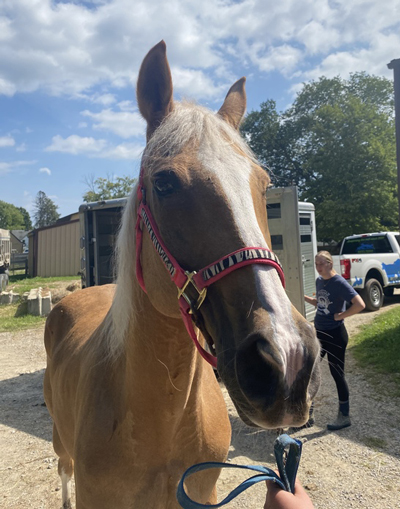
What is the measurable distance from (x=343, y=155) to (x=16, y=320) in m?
22.7

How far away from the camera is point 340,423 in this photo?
4.38 m

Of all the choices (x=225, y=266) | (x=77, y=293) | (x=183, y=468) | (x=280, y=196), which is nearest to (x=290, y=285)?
(x=280, y=196)

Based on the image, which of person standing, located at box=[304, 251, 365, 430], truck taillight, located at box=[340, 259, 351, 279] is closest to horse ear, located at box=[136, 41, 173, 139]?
person standing, located at box=[304, 251, 365, 430]

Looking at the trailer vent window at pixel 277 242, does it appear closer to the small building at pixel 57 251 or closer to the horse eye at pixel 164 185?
the horse eye at pixel 164 185

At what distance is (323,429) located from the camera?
439cm

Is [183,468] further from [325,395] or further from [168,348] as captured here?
[325,395]

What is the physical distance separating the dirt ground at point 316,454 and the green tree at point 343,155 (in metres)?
17.6

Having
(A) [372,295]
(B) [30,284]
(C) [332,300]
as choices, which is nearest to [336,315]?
(C) [332,300]

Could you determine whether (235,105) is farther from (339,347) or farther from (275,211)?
(275,211)

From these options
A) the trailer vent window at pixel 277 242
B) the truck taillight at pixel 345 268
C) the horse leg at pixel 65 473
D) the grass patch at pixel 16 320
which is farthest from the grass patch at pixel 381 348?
the grass patch at pixel 16 320

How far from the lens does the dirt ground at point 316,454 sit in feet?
10.5

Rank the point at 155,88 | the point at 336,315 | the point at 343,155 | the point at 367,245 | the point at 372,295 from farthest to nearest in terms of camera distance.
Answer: the point at 343,155 < the point at 367,245 < the point at 372,295 < the point at 336,315 < the point at 155,88

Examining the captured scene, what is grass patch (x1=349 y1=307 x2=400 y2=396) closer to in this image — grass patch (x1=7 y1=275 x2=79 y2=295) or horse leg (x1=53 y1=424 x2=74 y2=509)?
horse leg (x1=53 y1=424 x2=74 y2=509)

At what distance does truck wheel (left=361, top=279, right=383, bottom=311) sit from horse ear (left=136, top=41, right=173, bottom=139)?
33.7 feet
